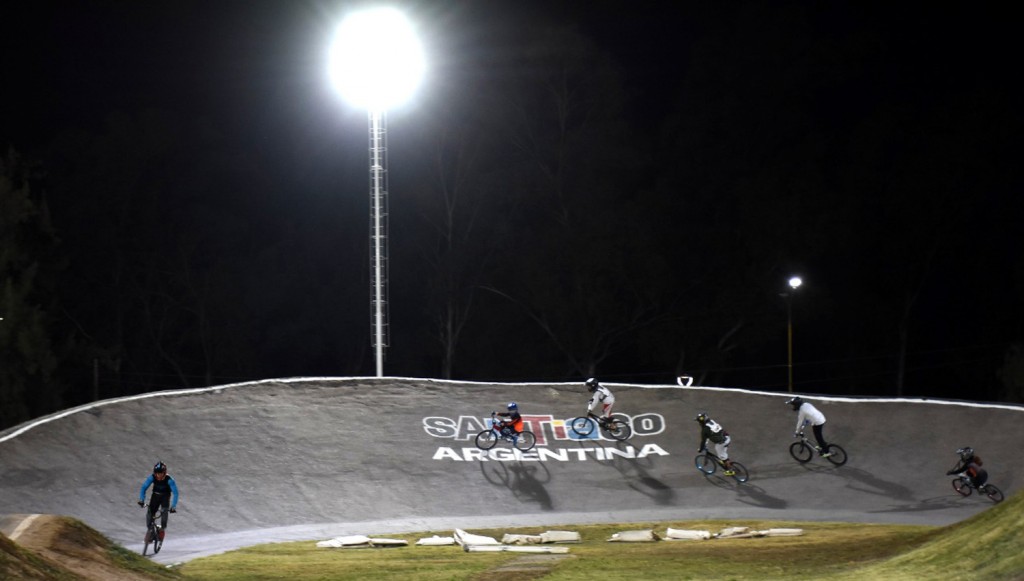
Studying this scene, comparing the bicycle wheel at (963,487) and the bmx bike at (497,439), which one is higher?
the bmx bike at (497,439)

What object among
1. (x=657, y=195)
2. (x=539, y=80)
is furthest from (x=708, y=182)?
(x=539, y=80)

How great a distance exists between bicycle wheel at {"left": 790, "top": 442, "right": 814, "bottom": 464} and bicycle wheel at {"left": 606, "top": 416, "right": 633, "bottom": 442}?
13.7 ft

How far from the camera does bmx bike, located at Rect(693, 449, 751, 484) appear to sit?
2828 centimetres

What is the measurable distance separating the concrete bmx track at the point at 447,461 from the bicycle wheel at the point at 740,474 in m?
0.41

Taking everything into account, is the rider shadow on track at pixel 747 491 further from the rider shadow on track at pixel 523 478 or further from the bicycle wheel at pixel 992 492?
the bicycle wheel at pixel 992 492

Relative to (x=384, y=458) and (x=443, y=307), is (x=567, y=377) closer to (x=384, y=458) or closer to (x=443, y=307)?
(x=443, y=307)

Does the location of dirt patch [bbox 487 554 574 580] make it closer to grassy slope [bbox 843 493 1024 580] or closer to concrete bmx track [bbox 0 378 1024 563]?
grassy slope [bbox 843 493 1024 580]

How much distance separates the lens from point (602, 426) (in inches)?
1205

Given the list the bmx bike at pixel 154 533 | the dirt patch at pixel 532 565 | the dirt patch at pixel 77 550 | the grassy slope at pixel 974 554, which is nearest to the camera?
the grassy slope at pixel 974 554

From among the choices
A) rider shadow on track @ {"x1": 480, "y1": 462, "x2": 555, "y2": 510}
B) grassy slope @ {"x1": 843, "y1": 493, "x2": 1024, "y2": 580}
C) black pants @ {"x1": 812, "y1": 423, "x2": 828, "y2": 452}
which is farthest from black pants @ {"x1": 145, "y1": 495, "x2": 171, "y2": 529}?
black pants @ {"x1": 812, "y1": 423, "x2": 828, "y2": 452}

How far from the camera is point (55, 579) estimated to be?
12.6m

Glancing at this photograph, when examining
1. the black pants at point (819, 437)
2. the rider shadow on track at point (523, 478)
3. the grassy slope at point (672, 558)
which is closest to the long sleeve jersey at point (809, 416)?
the black pants at point (819, 437)

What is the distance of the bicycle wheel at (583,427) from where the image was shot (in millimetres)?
30547

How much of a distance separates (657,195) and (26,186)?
29.5 meters
